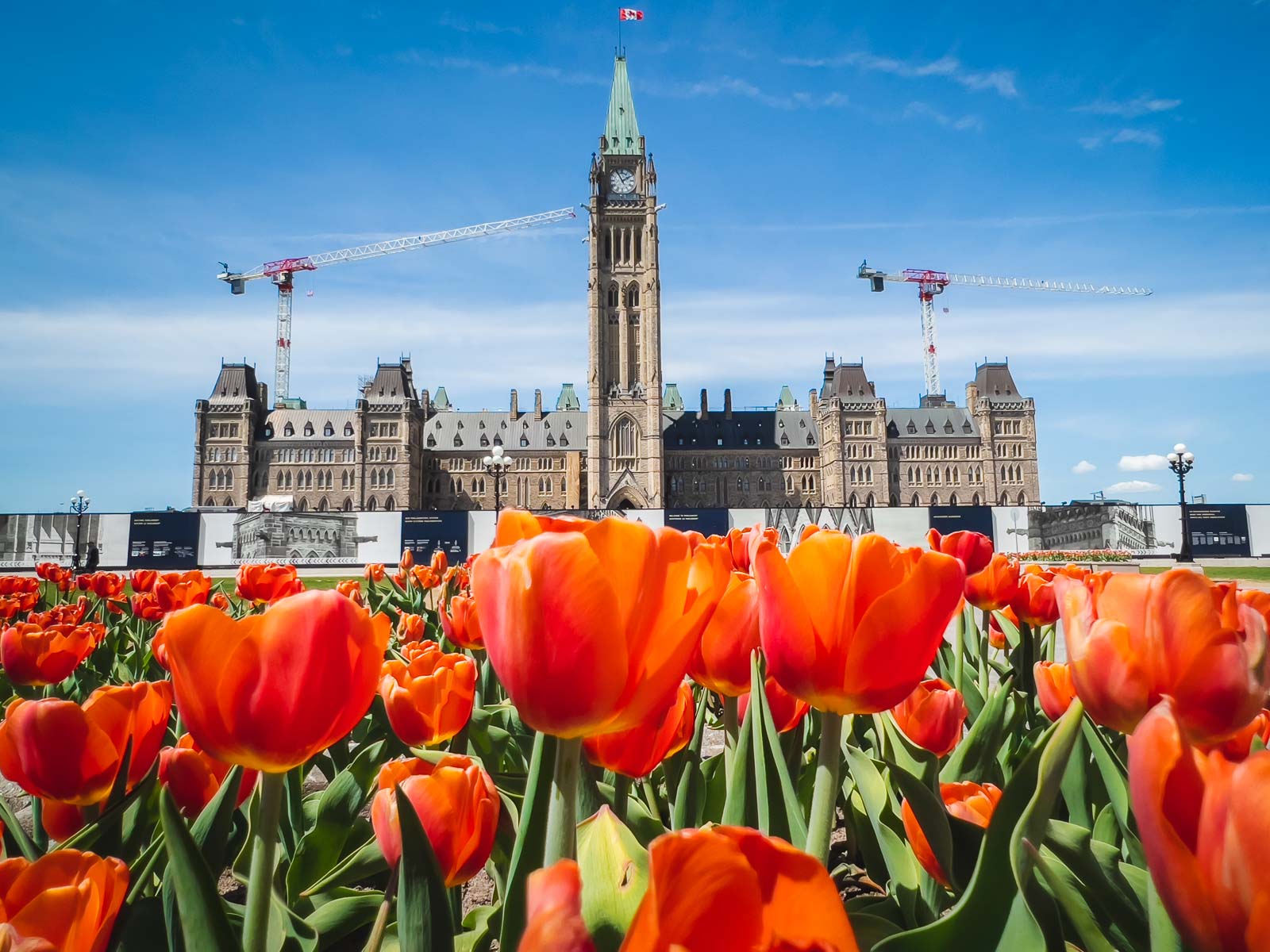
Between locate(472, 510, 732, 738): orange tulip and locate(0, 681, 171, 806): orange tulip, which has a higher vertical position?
locate(472, 510, 732, 738): orange tulip

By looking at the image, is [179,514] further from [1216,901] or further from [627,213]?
[627,213]

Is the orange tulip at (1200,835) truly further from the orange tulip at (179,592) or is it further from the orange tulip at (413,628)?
the orange tulip at (179,592)

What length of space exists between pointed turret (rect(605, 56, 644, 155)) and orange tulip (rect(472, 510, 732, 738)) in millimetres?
76522

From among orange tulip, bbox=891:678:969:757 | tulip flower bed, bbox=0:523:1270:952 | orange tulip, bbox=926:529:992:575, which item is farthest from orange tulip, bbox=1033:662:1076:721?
orange tulip, bbox=926:529:992:575

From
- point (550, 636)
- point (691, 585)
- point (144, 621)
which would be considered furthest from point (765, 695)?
point (144, 621)

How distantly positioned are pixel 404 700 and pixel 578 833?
1.85ft

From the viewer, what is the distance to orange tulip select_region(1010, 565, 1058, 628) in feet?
8.09

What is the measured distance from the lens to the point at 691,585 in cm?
84

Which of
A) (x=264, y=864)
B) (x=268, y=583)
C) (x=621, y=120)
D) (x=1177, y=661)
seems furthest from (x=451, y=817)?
(x=621, y=120)

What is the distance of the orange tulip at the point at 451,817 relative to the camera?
3.37 feet

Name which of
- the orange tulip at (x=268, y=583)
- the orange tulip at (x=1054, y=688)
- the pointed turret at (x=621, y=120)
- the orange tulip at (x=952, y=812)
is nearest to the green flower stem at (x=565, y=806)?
the orange tulip at (x=952, y=812)

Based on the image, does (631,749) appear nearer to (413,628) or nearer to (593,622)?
(593,622)

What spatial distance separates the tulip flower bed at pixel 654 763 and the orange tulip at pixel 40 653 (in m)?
0.86

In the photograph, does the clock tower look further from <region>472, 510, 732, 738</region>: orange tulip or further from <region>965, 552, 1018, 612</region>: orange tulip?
<region>472, 510, 732, 738</region>: orange tulip
